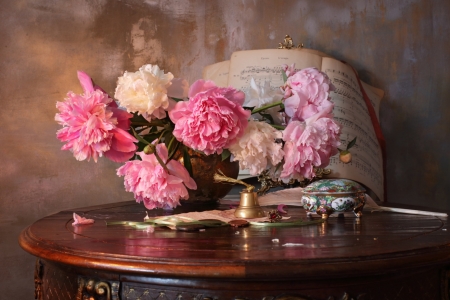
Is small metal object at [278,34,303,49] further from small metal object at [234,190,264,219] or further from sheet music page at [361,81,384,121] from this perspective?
small metal object at [234,190,264,219]

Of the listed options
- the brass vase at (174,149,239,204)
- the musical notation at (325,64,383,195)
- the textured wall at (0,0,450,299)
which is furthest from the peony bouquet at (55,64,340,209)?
the textured wall at (0,0,450,299)

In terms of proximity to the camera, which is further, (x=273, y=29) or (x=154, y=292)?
(x=273, y=29)

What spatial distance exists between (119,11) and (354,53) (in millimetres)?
937

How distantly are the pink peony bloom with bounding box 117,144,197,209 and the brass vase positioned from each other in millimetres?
120

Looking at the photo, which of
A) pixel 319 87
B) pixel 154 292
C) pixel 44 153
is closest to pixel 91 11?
pixel 44 153

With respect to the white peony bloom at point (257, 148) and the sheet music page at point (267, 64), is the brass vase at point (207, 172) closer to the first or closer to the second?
the white peony bloom at point (257, 148)

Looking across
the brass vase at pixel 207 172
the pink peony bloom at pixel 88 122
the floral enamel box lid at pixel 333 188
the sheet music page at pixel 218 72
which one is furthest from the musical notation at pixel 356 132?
the pink peony bloom at pixel 88 122

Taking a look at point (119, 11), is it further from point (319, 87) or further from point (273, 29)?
point (319, 87)

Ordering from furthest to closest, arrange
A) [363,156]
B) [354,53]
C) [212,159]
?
[354,53] → [363,156] → [212,159]

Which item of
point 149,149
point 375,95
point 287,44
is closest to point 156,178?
point 149,149

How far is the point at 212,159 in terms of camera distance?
1.25 metres

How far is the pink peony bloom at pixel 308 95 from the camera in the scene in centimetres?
114

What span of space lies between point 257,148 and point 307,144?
10 cm

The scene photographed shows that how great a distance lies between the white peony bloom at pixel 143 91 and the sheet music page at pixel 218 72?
97 cm
